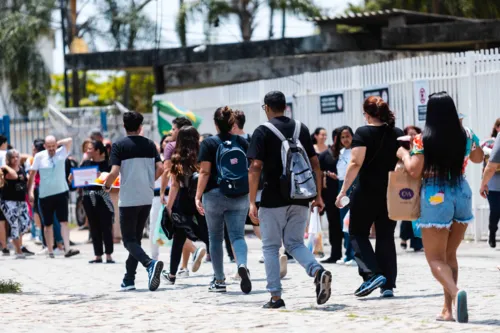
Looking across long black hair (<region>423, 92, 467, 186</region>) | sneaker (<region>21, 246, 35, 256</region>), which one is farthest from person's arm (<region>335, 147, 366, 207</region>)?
sneaker (<region>21, 246, 35, 256</region>)

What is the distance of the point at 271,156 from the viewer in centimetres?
988

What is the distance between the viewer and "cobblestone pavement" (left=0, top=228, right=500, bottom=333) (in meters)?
8.49

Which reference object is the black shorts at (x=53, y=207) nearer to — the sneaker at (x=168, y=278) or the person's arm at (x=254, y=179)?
the sneaker at (x=168, y=278)

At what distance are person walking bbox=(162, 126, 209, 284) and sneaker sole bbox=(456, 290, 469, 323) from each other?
4.81 metres

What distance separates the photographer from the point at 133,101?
7219 cm

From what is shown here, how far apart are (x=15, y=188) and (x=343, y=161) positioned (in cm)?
631

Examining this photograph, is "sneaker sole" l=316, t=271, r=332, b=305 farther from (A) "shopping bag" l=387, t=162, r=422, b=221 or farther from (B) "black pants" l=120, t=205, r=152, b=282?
(B) "black pants" l=120, t=205, r=152, b=282

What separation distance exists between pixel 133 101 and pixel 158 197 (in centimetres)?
5742

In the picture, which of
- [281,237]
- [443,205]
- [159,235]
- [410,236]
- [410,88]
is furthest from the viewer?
[410,88]

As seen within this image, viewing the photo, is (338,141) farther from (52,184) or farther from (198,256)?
(52,184)

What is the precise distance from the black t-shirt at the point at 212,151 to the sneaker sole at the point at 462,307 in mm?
3771

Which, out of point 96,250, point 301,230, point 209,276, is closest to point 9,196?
point 96,250

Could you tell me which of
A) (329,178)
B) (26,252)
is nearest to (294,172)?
(329,178)

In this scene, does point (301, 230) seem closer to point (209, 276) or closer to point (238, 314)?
point (238, 314)
